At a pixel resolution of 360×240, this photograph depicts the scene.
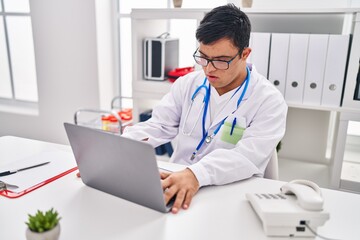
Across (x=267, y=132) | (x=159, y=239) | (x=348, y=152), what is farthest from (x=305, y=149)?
(x=159, y=239)

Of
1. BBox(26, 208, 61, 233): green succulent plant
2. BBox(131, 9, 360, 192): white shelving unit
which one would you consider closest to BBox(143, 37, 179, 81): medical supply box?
BBox(131, 9, 360, 192): white shelving unit

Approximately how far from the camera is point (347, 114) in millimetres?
1755

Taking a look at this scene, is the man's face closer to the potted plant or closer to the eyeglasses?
the eyeglasses

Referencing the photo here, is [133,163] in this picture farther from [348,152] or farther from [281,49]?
[348,152]

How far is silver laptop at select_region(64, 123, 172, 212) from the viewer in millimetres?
797

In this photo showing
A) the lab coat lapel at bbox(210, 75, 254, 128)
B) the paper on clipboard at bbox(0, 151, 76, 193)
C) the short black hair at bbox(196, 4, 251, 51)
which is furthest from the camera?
the lab coat lapel at bbox(210, 75, 254, 128)

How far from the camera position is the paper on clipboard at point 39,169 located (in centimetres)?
105

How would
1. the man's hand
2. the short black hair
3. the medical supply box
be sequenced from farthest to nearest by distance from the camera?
the medical supply box
the short black hair
the man's hand

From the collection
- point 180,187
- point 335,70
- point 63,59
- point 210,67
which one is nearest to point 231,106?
point 210,67

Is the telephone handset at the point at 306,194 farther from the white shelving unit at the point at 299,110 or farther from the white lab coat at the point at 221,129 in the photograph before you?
the white shelving unit at the point at 299,110

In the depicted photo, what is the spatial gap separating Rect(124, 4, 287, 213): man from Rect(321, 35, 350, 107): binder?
1.81 ft

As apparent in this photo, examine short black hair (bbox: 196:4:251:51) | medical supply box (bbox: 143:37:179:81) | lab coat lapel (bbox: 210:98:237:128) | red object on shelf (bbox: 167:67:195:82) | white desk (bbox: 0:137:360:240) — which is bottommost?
white desk (bbox: 0:137:360:240)

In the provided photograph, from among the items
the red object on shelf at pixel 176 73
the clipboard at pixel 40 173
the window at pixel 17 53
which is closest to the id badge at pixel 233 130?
the clipboard at pixel 40 173

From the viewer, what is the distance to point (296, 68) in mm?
1786
